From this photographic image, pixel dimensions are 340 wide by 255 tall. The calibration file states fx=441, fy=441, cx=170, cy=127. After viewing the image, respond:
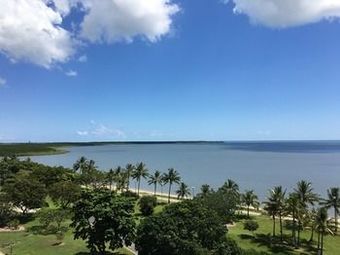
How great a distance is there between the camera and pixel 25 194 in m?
76.1

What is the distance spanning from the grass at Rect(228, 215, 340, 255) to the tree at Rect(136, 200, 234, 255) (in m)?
14.8

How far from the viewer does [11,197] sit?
245 ft

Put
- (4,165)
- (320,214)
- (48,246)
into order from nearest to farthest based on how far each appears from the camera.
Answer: (48,246), (320,214), (4,165)

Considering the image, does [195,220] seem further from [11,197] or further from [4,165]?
[4,165]

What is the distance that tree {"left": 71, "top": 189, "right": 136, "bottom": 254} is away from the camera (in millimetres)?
48781

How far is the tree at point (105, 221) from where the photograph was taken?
160 ft

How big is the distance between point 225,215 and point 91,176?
189ft

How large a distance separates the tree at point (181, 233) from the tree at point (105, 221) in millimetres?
2737

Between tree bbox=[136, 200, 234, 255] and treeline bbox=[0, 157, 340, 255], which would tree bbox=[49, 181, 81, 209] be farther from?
tree bbox=[136, 200, 234, 255]

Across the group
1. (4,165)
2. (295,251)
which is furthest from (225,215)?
(4,165)

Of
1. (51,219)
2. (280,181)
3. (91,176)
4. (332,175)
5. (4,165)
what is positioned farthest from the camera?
(332,175)

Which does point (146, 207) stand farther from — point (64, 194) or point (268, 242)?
point (268, 242)

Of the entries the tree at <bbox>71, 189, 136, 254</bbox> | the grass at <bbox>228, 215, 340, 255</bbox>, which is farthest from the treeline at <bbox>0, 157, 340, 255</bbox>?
the grass at <bbox>228, 215, 340, 255</bbox>

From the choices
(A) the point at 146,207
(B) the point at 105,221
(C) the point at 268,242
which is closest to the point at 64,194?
(A) the point at 146,207
